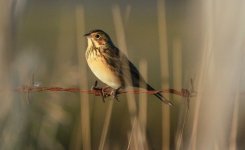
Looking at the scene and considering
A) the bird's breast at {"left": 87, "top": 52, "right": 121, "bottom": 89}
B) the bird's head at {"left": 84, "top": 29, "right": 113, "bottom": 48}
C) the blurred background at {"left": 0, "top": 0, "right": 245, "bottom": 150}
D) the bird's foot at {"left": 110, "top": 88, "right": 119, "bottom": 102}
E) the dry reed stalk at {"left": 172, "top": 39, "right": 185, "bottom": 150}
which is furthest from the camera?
the bird's head at {"left": 84, "top": 29, "right": 113, "bottom": 48}

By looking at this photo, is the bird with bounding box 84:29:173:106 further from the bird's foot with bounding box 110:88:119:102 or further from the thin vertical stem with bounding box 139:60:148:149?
the thin vertical stem with bounding box 139:60:148:149

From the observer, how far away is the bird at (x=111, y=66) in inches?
222

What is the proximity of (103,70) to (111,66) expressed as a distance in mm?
59

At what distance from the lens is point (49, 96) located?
16.7 feet

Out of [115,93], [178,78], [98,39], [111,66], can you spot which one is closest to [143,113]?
[178,78]

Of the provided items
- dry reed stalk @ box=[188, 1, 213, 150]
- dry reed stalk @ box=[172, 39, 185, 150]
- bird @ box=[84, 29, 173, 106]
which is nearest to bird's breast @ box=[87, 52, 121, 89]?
bird @ box=[84, 29, 173, 106]

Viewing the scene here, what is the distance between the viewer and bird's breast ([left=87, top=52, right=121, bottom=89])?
5863 mm

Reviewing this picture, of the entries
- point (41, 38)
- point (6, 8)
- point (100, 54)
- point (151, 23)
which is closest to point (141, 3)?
point (151, 23)

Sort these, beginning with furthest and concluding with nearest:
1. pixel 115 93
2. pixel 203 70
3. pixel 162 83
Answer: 1. pixel 115 93
2. pixel 162 83
3. pixel 203 70

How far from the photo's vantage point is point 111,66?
19.5 ft

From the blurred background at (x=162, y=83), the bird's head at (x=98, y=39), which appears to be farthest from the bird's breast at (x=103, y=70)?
the blurred background at (x=162, y=83)

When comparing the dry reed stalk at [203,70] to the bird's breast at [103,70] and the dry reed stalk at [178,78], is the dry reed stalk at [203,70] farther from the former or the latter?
the bird's breast at [103,70]

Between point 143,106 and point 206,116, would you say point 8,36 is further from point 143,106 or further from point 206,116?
point 206,116

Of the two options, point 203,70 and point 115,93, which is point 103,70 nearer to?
point 115,93
